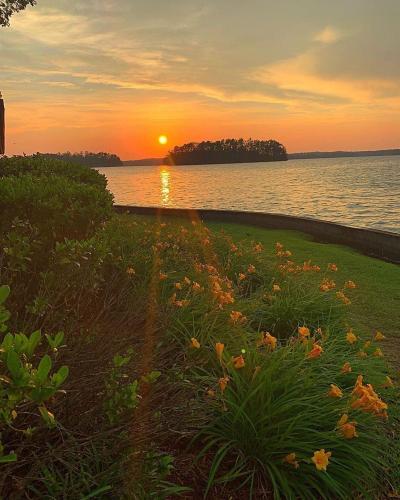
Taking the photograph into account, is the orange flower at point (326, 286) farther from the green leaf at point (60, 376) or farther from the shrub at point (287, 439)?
the green leaf at point (60, 376)

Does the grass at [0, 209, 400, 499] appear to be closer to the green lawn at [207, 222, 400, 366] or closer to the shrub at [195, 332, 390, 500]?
the shrub at [195, 332, 390, 500]

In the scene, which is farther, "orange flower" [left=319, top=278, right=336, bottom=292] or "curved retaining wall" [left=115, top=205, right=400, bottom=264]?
"curved retaining wall" [left=115, top=205, right=400, bottom=264]

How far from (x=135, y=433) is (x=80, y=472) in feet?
1.19

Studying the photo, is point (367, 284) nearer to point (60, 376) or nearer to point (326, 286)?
point (326, 286)

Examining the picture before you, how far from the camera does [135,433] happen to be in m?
2.89

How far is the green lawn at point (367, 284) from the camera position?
7188 mm

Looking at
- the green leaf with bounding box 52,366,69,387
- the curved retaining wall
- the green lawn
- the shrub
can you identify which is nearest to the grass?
the shrub

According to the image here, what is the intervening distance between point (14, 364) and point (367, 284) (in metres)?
9.55

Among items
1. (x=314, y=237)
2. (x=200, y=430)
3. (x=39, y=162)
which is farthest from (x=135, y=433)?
(x=314, y=237)

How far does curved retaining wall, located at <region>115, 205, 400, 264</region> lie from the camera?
1514 centimetres

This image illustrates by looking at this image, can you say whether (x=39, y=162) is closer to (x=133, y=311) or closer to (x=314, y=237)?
(x=133, y=311)

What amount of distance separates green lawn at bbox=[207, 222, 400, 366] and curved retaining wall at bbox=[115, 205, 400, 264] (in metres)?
0.65

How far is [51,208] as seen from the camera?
5527mm

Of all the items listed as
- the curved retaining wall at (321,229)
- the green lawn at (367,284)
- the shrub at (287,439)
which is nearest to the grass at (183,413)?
the shrub at (287,439)
